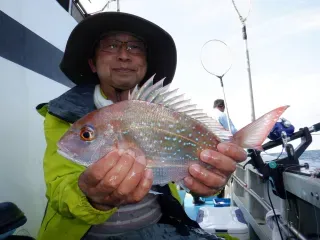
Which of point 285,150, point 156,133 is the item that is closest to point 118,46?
point 156,133

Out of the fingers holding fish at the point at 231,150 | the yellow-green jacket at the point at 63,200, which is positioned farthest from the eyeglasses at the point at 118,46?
the fingers holding fish at the point at 231,150

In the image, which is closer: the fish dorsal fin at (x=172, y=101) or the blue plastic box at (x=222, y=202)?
the fish dorsal fin at (x=172, y=101)

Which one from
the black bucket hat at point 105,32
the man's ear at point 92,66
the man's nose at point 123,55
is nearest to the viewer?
the man's nose at point 123,55

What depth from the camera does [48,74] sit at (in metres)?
3.84

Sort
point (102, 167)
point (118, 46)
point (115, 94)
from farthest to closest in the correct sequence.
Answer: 1. point (115, 94)
2. point (118, 46)
3. point (102, 167)

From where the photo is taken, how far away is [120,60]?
93.9 inches

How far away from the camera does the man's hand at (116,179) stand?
140 cm

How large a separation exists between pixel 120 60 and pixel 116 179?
4.20 feet

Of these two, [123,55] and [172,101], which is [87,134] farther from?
[123,55]

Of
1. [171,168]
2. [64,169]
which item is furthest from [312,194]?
[64,169]

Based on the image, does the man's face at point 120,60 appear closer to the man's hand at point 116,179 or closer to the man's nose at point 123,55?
the man's nose at point 123,55

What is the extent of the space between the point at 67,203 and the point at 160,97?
0.85 m

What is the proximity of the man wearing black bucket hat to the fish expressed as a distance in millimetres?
82

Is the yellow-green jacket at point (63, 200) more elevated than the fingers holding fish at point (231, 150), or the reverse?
the fingers holding fish at point (231, 150)
